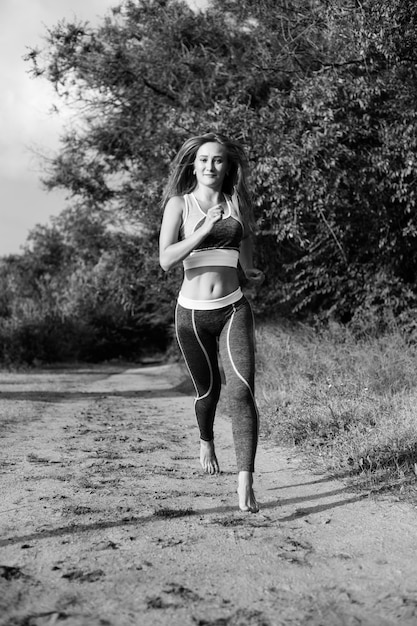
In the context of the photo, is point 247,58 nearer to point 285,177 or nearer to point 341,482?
point 285,177

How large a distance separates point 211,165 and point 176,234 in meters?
0.52

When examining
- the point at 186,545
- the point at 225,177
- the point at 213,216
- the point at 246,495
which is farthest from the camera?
the point at 225,177

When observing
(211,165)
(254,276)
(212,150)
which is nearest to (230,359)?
(254,276)

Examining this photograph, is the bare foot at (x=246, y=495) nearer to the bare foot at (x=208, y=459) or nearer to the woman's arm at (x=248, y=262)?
the bare foot at (x=208, y=459)

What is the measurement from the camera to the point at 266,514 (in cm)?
401

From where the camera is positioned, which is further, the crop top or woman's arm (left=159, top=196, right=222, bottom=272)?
the crop top

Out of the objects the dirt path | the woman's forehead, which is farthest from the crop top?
the dirt path

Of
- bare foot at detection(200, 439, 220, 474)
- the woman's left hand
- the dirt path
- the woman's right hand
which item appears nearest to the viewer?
the dirt path

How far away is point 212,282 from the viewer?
4.41 metres

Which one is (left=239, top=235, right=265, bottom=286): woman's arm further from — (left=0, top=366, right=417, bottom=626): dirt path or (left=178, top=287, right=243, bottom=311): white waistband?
(left=0, top=366, right=417, bottom=626): dirt path

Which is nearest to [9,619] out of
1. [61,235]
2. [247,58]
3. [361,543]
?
[361,543]

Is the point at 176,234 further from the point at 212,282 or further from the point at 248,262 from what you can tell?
the point at 248,262

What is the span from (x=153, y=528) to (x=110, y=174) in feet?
52.3

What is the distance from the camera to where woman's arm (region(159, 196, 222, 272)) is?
4.11 meters
